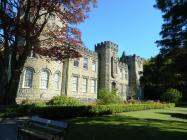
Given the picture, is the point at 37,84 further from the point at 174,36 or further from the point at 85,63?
the point at 174,36

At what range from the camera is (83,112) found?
68.2 ft

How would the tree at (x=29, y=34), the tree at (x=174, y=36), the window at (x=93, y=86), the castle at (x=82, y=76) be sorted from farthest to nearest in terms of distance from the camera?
1. the window at (x=93, y=86)
2. the castle at (x=82, y=76)
3. the tree at (x=29, y=34)
4. the tree at (x=174, y=36)

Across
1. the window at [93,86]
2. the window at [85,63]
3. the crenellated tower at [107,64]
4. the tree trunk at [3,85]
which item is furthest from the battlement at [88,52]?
the tree trunk at [3,85]

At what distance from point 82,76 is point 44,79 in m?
8.36

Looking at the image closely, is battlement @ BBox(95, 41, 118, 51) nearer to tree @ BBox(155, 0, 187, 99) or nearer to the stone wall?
the stone wall

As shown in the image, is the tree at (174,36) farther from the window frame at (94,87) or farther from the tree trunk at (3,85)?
the window frame at (94,87)

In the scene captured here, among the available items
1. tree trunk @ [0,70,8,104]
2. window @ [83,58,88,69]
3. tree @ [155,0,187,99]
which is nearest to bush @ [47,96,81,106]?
tree trunk @ [0,70,8,104]

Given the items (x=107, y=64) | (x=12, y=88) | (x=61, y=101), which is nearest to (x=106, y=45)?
(x=107, y=64)

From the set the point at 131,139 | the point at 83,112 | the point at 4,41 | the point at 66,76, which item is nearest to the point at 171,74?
the point at 131,139

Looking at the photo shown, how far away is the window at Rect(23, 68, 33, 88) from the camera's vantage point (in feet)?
93.7

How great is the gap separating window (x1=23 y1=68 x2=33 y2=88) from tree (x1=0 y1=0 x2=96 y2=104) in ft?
30.9

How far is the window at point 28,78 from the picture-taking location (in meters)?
28.6

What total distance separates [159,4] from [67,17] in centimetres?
713

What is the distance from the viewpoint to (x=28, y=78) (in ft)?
94.6
